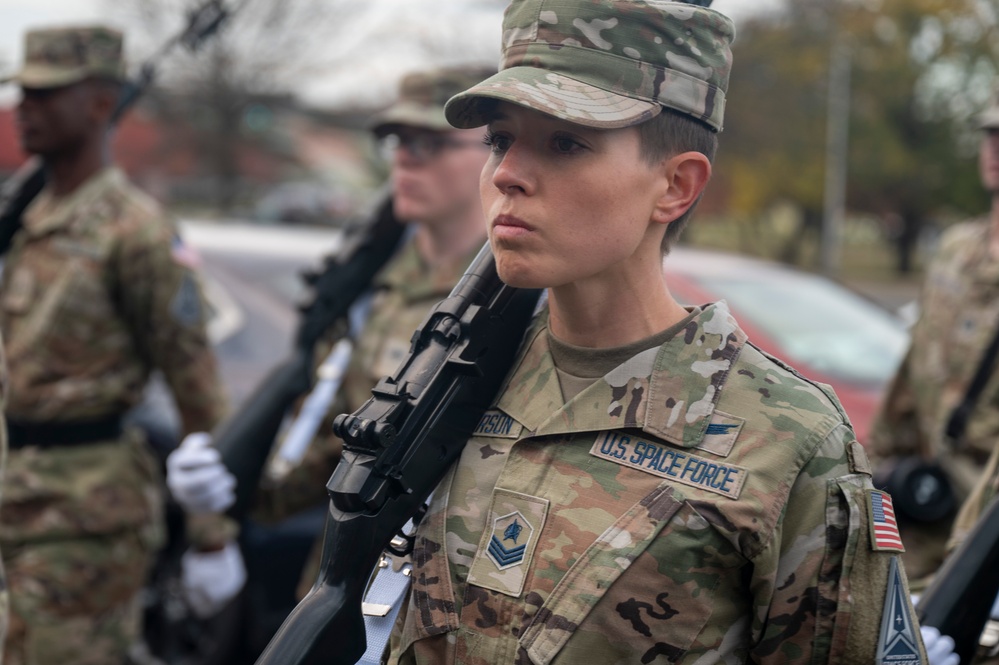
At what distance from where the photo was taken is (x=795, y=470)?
1647mm

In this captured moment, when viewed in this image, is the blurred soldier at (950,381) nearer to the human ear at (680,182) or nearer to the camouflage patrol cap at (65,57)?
the human ear at (680,182)

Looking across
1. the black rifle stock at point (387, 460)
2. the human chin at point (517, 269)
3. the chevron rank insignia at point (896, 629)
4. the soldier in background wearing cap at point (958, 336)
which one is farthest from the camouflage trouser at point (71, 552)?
the chevron rank insignia at point (896, 629)

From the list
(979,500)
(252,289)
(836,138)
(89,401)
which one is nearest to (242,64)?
(836,138)

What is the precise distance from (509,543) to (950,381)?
2.59m

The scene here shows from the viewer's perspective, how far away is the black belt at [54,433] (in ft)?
12.4

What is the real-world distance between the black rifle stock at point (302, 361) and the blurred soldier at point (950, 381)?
1833 mm

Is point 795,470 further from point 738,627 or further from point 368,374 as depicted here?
point 368,374

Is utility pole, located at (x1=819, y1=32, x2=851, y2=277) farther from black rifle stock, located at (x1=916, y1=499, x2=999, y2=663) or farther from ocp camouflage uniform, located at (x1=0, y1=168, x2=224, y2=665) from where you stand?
black rifle stock, located at (x1=916, y1=499, x2=999, y2=663)

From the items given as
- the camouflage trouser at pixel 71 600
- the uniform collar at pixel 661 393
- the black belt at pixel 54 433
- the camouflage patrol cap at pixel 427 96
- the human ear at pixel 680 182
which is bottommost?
the camouflage trouser at pixel 71 600

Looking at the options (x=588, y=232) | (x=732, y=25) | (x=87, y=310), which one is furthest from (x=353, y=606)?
(x=87, y=310)

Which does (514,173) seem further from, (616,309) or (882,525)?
(882,525)

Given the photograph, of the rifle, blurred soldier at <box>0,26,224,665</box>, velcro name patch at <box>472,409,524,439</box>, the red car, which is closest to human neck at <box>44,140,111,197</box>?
blurred soldier at <box>0,26,224,665</box>

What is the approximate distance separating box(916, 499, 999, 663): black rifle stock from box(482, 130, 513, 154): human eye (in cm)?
128

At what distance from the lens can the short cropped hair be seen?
5.62ft
